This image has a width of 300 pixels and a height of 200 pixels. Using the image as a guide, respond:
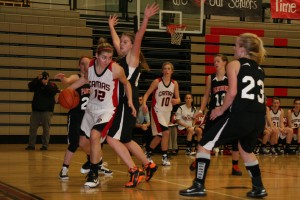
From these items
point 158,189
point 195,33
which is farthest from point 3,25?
point 158,189

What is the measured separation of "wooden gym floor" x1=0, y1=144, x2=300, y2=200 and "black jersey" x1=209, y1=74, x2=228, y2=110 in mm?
992

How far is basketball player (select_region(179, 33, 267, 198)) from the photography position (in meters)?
6.22

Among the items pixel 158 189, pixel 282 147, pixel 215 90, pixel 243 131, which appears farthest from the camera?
pixel 282 147

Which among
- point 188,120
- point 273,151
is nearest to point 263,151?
point 273,151

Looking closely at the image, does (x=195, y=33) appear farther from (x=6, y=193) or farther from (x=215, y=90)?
(x=6, y=193)

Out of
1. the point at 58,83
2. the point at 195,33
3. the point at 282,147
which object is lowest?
the point at 282,147

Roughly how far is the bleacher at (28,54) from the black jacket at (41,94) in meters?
1.50

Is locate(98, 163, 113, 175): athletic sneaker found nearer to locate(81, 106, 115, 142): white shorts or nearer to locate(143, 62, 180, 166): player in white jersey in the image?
locate(81, 106, 115, 142): white shorts

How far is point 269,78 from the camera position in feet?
58.9

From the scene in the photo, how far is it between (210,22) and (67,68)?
4231mm

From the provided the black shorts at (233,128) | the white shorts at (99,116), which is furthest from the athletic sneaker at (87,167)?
the black shorts at (233,128)

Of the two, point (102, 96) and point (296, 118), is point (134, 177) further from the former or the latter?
point (296, 118)

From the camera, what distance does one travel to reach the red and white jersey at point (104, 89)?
6941mm

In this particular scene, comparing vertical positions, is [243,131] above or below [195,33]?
→ below
